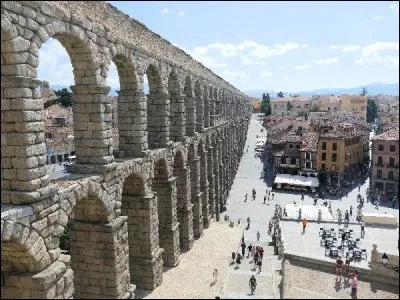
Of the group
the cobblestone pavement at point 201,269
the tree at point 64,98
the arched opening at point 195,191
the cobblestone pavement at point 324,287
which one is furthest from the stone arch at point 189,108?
the tree at point 64,98

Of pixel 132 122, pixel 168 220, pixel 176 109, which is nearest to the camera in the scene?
pixel 132 122

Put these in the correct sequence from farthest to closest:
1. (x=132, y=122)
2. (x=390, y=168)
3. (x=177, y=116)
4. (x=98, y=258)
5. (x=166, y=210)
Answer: (x=177, y=116) < (x=166, y=210) < (x=132, y=122) < (x=98, y=258) < (x=390, y=168)

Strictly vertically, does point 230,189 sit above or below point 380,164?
below

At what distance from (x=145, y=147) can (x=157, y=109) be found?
3689mm

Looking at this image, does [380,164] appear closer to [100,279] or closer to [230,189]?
[100,279]

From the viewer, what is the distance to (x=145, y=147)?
19234 millimetres

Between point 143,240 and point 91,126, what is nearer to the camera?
point 91,126

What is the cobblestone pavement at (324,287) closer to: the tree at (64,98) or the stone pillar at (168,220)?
the stone pillar at (168,220)

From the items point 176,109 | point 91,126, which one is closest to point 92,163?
point 91,126

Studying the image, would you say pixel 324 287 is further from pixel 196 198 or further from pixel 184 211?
pixel 196 198

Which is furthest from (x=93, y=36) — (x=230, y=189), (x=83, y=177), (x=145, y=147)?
(x=230, y=189)

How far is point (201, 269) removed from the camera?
24578 millimetres

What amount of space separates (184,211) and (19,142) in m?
17.4

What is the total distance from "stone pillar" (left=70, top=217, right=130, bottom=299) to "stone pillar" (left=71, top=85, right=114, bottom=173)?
245 centimetres
